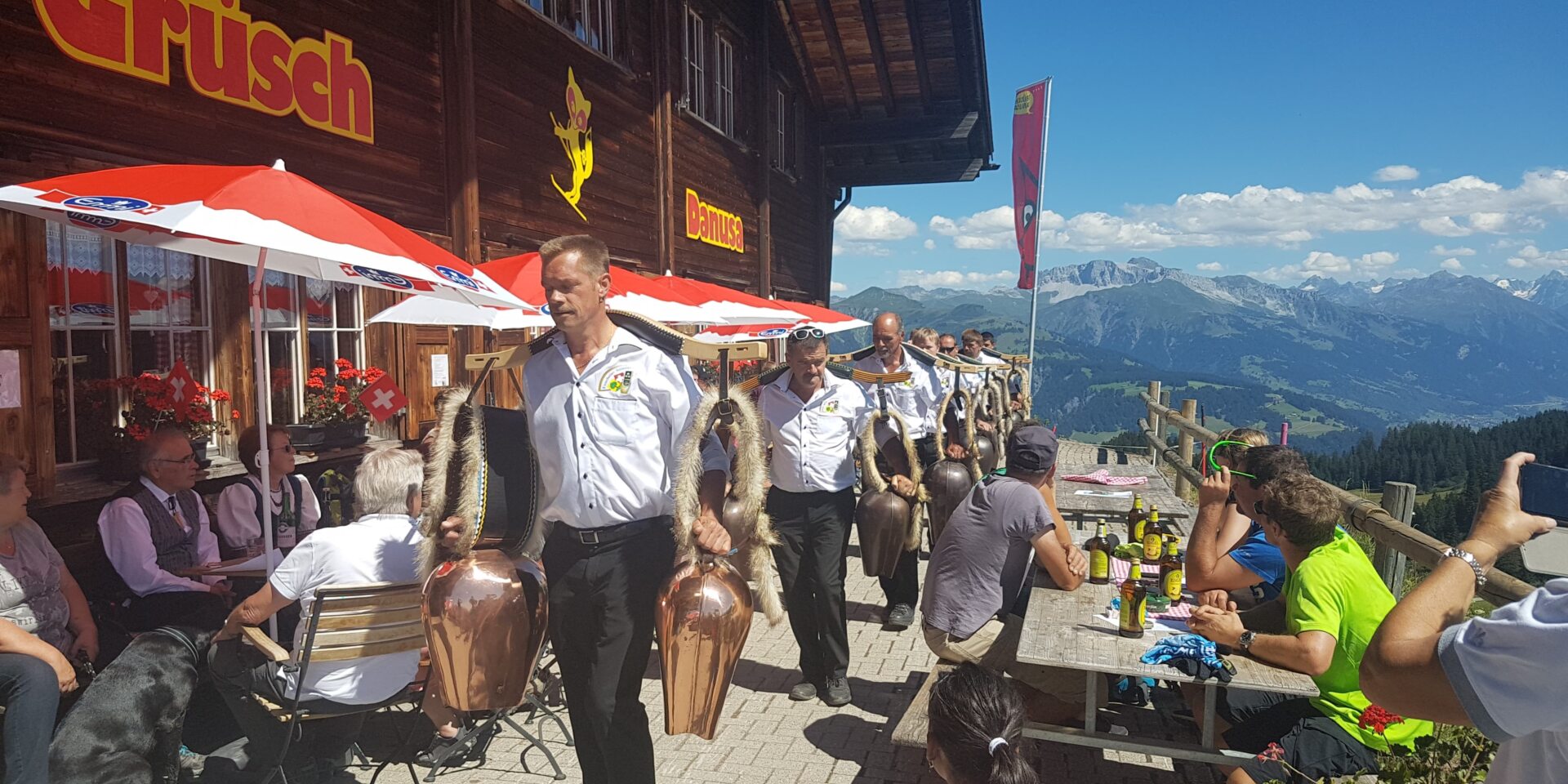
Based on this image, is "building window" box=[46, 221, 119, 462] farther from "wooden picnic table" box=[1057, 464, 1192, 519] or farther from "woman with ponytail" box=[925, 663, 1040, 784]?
"wooden picnic table" box=[1057, 464, 1192, 519]

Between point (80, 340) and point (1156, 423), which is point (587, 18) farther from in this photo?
point (1156, 423)

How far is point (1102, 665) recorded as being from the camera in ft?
9.74

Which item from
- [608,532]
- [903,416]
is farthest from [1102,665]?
[903,416]

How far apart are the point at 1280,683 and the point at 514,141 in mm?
7280

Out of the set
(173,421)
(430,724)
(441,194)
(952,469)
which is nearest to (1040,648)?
(430,724)

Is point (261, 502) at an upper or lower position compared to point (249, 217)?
lower

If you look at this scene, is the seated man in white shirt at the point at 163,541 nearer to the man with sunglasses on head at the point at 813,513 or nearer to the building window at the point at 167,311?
the building window at the point at 167,311

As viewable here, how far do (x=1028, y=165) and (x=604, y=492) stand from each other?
17.3m

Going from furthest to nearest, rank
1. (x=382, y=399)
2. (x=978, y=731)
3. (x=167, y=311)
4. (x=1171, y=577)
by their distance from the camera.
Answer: (x=382, y=399) < (x=167, y=311) < (x=1171, y=577) < (x=978, y=731)

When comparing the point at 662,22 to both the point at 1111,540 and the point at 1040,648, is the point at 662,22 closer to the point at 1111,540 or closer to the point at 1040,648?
the point at 1111,540

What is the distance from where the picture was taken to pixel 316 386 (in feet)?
19.6

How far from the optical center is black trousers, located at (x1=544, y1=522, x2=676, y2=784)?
2.77 metres

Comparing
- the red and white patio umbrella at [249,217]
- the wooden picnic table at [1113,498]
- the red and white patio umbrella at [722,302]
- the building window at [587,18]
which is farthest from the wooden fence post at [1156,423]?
the red and white patio umbrella at [249,217]

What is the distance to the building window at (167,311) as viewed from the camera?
193 inches
